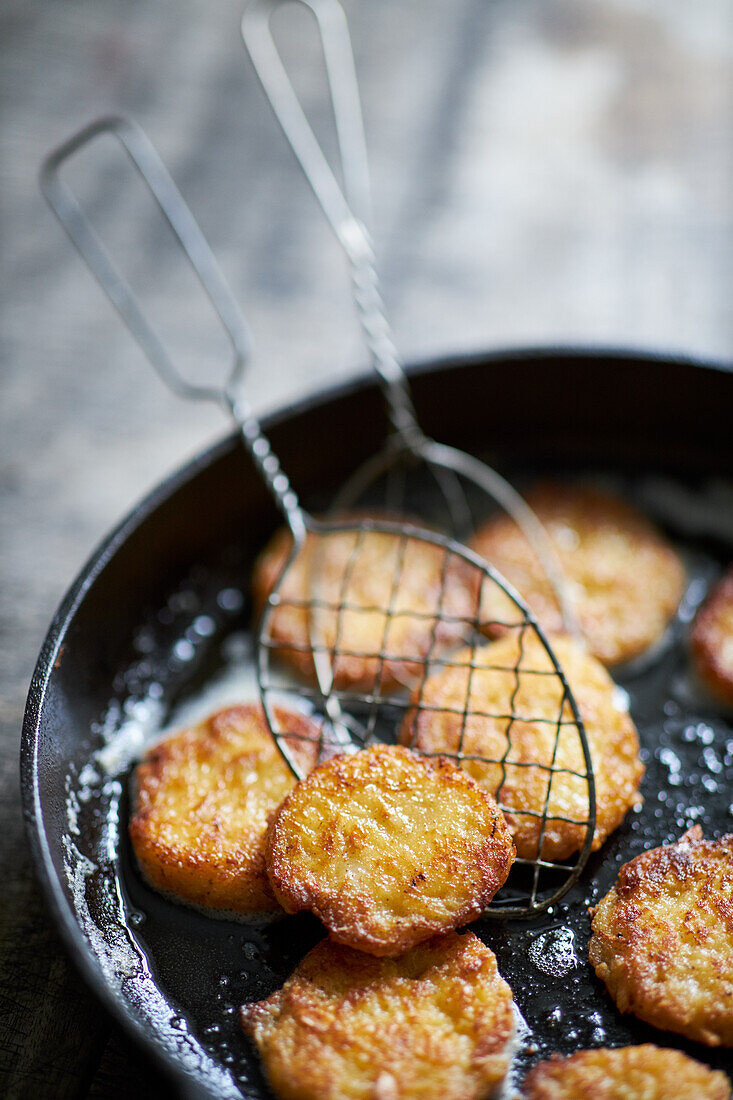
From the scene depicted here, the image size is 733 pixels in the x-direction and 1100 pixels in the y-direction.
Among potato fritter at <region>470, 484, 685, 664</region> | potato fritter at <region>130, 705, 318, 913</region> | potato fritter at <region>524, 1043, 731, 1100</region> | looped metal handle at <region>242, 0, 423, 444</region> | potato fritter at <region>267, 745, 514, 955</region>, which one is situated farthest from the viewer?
looped metal handle at <region>242, 0, 423, 444</region>

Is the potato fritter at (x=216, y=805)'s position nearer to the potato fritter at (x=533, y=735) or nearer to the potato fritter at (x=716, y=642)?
the potato fritter at (x=533, y=735)

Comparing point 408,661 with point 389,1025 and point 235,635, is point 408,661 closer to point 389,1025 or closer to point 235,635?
point 235,635

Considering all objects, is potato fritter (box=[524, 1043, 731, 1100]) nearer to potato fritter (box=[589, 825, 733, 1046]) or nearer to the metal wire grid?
potato fritter (box=[589, 825, 733, 1046])

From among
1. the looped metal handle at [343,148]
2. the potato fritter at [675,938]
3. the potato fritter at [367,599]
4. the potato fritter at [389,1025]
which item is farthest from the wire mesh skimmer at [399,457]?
the potato fritter at [389,1025]

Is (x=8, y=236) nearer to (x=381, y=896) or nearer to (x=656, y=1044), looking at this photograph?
(x=381, y=896)

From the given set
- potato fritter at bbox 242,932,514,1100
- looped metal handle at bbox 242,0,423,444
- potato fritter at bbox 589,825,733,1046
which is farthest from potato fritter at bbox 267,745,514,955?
looped metal handle at bbox 242,0,423,444

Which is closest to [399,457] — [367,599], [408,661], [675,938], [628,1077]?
[367,599]

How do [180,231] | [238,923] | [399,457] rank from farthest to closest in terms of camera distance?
[180,231]
[399,457]
[238,923]
